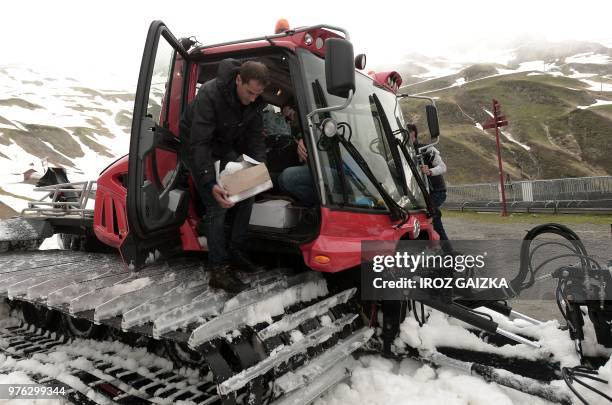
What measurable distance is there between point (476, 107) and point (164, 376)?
6587 centimetres

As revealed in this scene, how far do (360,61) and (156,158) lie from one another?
2245mm

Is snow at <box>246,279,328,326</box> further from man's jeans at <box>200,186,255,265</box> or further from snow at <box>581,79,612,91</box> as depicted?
snow at <box>581,79,612,91</box>

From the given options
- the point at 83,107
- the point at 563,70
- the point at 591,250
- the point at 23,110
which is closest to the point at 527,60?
the point at 563,70

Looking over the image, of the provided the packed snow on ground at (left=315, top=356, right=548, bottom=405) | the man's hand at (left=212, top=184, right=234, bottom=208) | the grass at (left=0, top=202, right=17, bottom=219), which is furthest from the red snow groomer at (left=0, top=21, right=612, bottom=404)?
the grass at (left=0, top=202, right=17, bottom=219)

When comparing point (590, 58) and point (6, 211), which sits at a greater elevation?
point (590, 58)

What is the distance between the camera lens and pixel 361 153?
3.76 meters

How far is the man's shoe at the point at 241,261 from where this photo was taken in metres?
3.73

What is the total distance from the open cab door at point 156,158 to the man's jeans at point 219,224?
0.42 meters

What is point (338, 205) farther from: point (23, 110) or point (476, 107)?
point (23, 110)

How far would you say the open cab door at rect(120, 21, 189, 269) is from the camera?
11.1ft

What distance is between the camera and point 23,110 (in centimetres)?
6462

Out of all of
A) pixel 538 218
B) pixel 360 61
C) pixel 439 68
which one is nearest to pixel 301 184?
pixel 360 61

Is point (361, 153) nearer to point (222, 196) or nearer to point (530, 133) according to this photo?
point (222, 196)

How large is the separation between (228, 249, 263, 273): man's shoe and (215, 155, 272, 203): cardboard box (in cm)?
58
